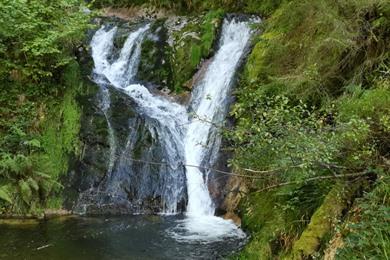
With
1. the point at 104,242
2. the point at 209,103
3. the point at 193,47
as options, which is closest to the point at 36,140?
the point at 104,242

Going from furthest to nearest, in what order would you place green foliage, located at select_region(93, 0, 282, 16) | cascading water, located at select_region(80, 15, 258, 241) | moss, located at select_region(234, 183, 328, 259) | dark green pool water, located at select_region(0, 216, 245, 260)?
green foliage, located at select_region(93, 0, 282, 16) → cascading water, located at select_region(80, 15, 258, 241) → dark green pool water, located at select_region(0, 216, 245, 260) → moss, located at select_region(234, 183, 328, 259)

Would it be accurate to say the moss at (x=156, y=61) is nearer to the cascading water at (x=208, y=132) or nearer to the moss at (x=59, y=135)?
the cascading water at (x=208, y=132)

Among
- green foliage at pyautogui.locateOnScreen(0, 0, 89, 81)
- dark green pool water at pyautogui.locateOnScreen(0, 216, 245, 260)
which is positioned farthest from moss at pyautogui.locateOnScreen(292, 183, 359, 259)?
green foliage at pyautogui.locateOnScreen(0, 0, 89, 81)

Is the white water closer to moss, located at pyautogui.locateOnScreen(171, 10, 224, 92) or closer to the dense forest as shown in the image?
moss, located at pyautogui.locateOnScreen(171, 10, 224, 92)

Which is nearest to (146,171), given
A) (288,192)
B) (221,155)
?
(221,155)

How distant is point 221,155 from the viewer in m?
8.93

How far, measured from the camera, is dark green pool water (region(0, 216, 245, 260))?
21.1ft

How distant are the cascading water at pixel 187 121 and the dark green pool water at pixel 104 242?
0.36 metres

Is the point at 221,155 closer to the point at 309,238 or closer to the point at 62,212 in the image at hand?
the point at 62,212

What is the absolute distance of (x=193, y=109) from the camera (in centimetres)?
1076

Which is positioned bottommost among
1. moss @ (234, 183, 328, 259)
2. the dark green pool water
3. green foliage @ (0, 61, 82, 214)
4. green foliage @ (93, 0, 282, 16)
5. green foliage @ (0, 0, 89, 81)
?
the dark green pool water

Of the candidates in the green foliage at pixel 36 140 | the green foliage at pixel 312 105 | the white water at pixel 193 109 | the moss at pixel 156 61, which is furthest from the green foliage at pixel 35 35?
the green foliage at pixel 312 105

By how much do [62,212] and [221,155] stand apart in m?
3.31

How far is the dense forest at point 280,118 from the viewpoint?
3.91m
